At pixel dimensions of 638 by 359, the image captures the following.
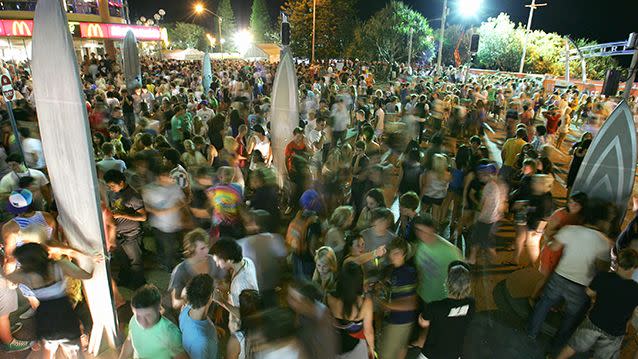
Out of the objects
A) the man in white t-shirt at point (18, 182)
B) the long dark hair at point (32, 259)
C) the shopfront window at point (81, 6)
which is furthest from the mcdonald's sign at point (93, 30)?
the long dark hair at point (32, 259)

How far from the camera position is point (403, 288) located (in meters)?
3.50

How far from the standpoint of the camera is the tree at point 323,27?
35.5 meters

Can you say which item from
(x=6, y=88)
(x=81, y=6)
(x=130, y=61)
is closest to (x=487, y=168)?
(x=6, y=88)

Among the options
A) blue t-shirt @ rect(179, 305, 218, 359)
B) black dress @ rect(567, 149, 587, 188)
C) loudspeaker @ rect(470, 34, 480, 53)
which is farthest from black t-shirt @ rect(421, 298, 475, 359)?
loudspeaker @ rect(470, 34, 480, 53)

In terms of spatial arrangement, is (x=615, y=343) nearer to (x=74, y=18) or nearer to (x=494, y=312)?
(x=494, y=312)

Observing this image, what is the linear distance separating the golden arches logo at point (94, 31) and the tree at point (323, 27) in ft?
55.6

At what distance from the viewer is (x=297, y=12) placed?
35.8m

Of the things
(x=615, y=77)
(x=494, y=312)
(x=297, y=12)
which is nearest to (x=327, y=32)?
(x=297, y=12)

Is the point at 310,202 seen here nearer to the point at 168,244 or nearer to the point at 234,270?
the point at 234,270

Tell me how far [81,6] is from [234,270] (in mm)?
32720

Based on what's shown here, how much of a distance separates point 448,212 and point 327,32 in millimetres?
32788

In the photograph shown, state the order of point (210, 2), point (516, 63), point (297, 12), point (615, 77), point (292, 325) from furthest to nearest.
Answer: point (210, 2) → point (516, 63) → point (297, 12) → point (615, 77) → point (292, 325)

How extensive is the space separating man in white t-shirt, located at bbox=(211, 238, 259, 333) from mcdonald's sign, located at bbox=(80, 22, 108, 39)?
23227mm

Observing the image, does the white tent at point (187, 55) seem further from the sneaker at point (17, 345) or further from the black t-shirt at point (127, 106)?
the sneaker at point (17, 345)
